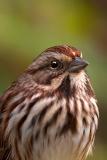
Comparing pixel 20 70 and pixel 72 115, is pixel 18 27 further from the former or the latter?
pixel 72 115

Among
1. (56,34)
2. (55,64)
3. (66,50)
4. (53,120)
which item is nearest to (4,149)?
(53,120)

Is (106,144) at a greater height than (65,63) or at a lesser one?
lesser

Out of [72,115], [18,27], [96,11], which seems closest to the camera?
[72,115]

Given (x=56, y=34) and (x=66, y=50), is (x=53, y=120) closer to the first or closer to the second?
(x=66, y=50)

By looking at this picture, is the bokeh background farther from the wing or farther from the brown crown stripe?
the brown crown stripe

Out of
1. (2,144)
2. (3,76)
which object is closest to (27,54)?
(3,76)

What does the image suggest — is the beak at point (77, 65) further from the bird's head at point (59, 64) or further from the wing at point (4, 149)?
the wing at point (4, 149)
